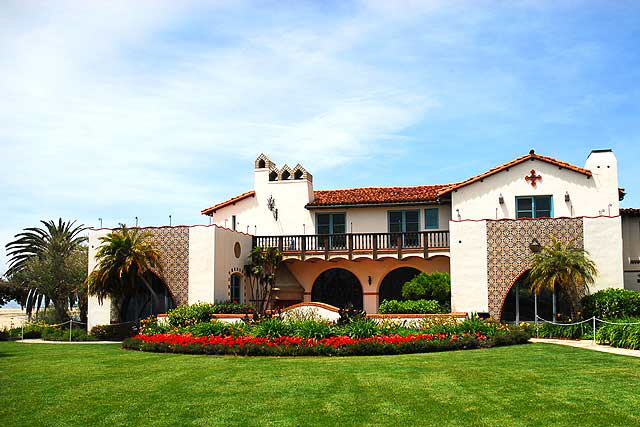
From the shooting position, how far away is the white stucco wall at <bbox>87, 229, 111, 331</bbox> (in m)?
29.9

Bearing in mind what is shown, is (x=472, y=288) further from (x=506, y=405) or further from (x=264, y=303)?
(x=506, y=405)

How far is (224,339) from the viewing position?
21453mm

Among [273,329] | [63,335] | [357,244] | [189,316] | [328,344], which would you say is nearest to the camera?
[328,344]

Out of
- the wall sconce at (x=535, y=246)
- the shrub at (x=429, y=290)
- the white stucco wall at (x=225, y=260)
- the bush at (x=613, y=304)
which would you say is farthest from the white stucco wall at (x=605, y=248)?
the white stucco wall at (x=225, y=260)

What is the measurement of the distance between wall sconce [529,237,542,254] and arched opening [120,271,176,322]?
15707mm

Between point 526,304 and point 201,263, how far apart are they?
1392 centimetres

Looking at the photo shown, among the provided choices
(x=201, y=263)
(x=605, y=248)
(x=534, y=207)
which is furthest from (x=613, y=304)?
(x=201, y=263)

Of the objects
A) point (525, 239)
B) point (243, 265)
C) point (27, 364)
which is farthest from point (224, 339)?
point (525, 239)

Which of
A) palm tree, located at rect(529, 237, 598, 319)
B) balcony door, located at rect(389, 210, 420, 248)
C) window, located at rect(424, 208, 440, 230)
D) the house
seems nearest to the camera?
palm tree, located at rect(529, 237, 598, 319)

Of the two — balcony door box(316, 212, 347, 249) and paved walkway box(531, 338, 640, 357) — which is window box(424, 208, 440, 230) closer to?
balcony door box(316, 212, 347, 249)

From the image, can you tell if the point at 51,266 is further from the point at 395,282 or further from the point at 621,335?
the point at 621,335

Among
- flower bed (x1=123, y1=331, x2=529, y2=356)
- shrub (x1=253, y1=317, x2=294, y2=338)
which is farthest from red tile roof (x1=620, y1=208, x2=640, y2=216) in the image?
shrub (x1=253, y1=317, x2=294, y2=338)

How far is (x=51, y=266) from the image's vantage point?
35.4 m

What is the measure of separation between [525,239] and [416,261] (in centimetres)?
664
